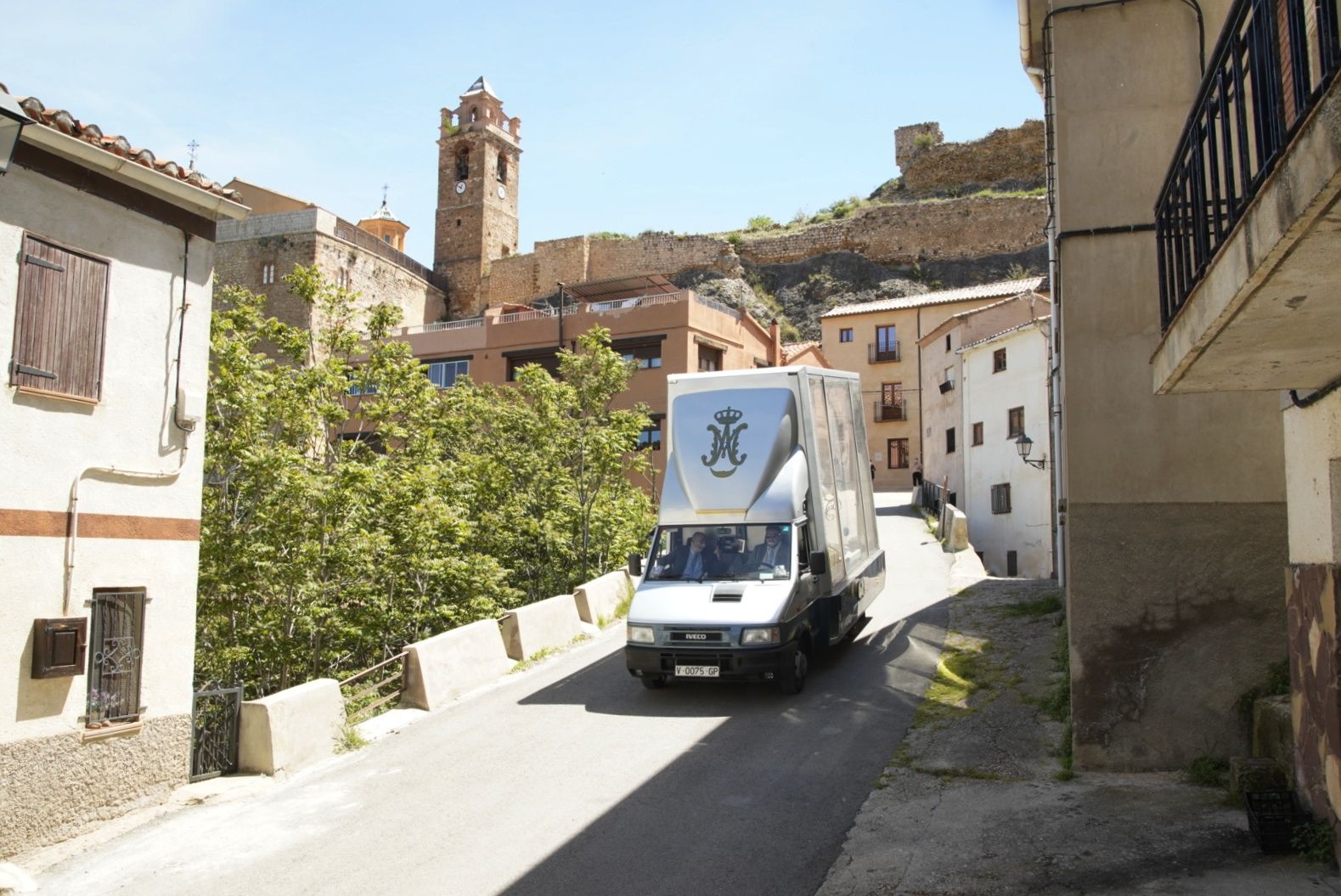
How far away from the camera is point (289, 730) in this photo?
31.8ft

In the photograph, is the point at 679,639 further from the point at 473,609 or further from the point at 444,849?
the point at 473,609

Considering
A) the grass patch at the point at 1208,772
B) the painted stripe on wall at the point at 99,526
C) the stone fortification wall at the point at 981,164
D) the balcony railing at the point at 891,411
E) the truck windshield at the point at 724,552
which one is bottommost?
the grass patch at the point at 1208,772

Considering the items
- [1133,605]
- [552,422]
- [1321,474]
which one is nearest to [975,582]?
[552,422]

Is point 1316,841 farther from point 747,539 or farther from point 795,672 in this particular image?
point 747,539

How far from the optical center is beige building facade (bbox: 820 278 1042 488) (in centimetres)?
4547

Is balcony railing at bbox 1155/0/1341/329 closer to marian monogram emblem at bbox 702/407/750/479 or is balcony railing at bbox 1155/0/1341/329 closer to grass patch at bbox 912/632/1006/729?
grass patch at bbox 912/632/1006/729

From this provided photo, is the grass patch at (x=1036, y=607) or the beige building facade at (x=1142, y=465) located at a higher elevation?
the beige building facade at (x=1142, y=465)

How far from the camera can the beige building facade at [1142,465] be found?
26.4 feet

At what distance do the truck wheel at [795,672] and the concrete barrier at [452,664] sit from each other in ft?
12.5

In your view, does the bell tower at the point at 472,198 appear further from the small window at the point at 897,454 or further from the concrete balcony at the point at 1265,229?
the concrete balcony at the point at 1265,229

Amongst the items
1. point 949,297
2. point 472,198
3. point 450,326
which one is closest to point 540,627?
Answer: point 450,326

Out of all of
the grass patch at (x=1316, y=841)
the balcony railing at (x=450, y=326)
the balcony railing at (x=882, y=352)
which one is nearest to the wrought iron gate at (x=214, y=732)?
the grass patch at (x=1316, y=841)

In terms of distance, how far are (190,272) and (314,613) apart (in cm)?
497

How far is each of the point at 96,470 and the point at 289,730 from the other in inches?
119
